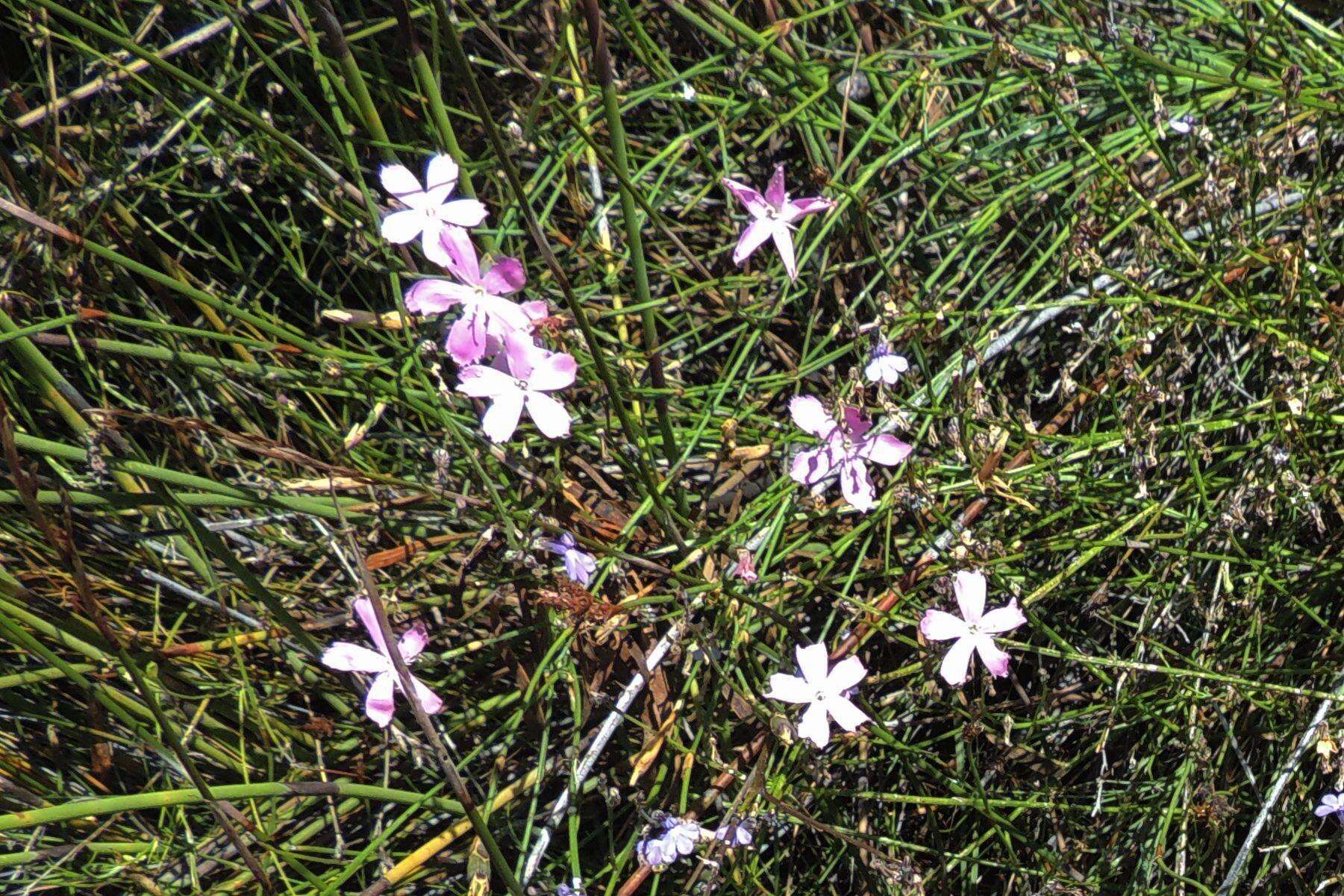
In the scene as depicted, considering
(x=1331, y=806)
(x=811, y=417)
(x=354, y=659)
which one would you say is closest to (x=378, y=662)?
(x=354, y=659)

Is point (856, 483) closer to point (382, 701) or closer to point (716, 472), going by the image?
point (716, 472)

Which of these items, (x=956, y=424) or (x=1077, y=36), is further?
(x=1077, y=36)

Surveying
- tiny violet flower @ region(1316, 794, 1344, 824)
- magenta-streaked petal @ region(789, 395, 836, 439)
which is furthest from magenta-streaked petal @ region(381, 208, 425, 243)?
tiny violet flower @ region(1316, 794, 1344, 824)

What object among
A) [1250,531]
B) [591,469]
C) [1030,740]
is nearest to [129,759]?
[591,469]

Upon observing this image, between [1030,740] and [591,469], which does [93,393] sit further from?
[1030,740]

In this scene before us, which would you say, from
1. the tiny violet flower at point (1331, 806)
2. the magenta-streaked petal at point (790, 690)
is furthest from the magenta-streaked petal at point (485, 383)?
the tiny violet flower at point (1331, 806)

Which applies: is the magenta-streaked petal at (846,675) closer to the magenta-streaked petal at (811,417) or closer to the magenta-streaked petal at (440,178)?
the magenta-streaked petal at (811,417)
